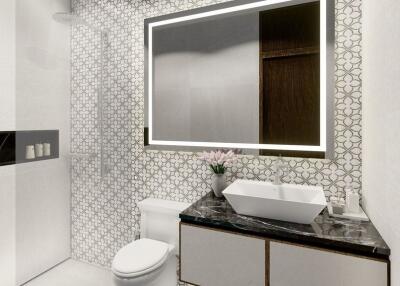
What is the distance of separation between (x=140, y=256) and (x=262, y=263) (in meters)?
0.85

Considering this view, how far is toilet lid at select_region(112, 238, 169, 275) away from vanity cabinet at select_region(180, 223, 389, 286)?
0.85 feet

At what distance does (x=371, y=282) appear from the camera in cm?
117

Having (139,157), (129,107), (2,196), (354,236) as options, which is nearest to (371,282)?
(354,236)

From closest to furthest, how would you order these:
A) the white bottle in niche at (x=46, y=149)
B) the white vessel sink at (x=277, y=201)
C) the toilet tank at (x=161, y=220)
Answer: the white vessel sink at (x=277, y=201) < the toilet tank at (x=161, y=220) < the white bottle in niche at (x=46, y=149)

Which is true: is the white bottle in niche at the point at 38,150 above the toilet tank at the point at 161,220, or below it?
above

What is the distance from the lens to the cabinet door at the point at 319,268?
3.82 feet

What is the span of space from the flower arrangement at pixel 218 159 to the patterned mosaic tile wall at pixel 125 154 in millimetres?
131

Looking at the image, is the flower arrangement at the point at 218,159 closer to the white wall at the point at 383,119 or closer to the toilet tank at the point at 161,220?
the toilet tank at the point at 161,220

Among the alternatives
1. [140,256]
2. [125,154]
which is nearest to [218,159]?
[140,256]

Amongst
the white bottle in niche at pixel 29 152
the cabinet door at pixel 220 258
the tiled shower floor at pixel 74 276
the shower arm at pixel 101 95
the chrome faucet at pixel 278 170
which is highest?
the shower arm at pixel 101 95

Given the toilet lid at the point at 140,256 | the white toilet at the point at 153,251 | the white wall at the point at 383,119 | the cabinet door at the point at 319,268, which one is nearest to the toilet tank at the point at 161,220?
the white toilet at the point at 153,251

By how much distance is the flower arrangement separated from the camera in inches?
74.0

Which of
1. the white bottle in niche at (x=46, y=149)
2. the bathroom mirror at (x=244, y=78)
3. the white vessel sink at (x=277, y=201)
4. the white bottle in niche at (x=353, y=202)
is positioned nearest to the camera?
the white vessel sink at (x=277, y=201)

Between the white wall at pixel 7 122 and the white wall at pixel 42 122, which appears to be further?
the white wall at pixel 42 122
